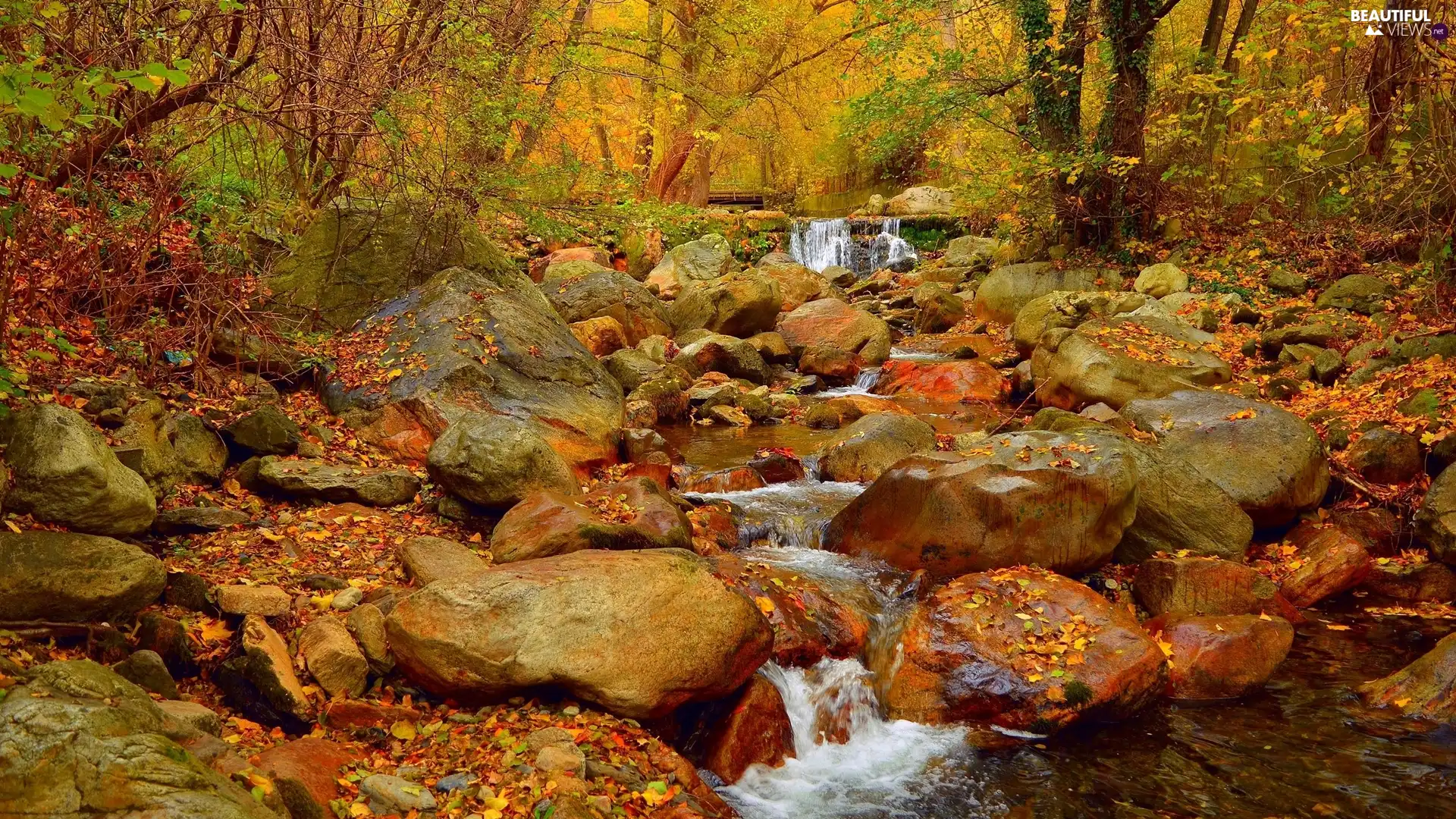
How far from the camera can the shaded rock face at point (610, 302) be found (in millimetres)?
14484

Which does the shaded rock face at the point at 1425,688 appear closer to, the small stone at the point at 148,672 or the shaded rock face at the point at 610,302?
the small stone at the point at 148,672

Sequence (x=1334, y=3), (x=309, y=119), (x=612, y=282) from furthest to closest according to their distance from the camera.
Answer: (x=612, y=282), (x=1334, y=3), (x=309, y=119)

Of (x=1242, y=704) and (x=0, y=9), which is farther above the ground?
(x=0, y=9)

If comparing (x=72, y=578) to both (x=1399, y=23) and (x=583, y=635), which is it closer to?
(x=583, y=635)

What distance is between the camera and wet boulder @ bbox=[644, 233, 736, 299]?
18688 millimetres

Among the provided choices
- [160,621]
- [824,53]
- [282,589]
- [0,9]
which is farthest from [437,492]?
[824,53]

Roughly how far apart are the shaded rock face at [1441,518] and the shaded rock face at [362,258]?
9280mm

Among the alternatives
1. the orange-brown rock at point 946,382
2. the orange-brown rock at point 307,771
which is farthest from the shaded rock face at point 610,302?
the orange-brown rock at point 307,771

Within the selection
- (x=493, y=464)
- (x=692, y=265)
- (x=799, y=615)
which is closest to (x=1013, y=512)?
(x=799, y=615)

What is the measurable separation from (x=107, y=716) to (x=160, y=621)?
1.62m

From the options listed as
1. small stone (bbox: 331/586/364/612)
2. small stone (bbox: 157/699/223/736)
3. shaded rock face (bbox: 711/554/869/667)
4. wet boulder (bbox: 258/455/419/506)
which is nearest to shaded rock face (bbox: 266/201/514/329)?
wet boulder (bbox: 258/455/419/506)

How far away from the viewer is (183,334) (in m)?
7.18

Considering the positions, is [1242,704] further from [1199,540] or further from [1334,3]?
[1334,3]

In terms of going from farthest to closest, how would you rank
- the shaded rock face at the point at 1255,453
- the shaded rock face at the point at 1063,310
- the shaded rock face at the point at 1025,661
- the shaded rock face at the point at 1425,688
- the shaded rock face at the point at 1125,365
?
the shaded rock face at the point at 1063,310 < the shaded rock face at the point at 1125,365 < the shaded rock face at the point at 1255,453 < the shaded rock face at the point at 1025,661 < the shaded rock face at the point at 1425,688
